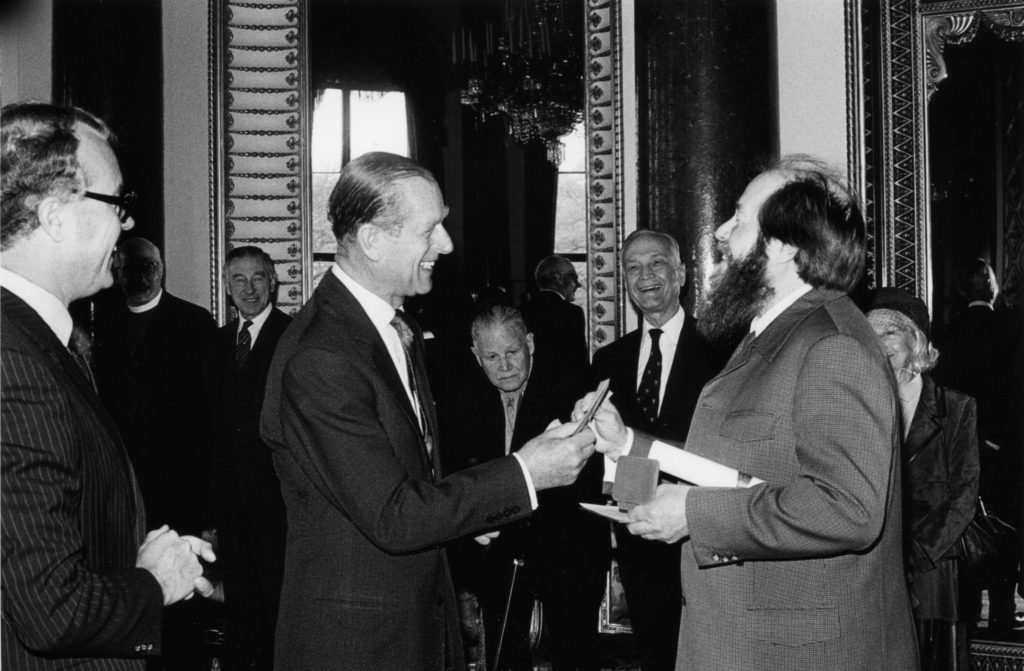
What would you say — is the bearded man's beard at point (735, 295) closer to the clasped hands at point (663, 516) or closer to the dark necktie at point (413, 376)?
the clasped hands at point (663, 516)

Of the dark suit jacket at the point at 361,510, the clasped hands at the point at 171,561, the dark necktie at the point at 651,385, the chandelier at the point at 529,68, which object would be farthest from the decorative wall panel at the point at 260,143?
the clasped hands at the point at 171,561

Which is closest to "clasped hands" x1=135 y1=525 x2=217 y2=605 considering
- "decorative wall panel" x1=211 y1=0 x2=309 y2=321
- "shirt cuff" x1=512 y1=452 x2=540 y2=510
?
"shirt cuff" x1=512 y1=452 x2=540 y2=510

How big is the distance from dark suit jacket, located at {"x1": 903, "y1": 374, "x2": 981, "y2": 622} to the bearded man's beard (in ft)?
5.84

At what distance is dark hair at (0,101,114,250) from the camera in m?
1.82

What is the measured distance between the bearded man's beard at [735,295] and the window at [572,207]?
542 cm

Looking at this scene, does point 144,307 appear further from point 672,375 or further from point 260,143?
point 672,375

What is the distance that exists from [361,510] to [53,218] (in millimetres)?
844

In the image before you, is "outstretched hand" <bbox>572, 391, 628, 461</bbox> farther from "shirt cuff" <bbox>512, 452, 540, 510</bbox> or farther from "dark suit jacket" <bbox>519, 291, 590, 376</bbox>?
"dark suit jacket" <bbox>519, 291, 590, 376</bbox>

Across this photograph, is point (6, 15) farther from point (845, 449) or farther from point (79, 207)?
point (845, 449)

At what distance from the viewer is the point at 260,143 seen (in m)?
5.99

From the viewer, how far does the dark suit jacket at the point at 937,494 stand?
3.96 meters

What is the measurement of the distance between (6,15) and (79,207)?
4896 millimetres

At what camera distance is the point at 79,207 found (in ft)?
6.21

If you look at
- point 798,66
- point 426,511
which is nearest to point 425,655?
point 426,511
